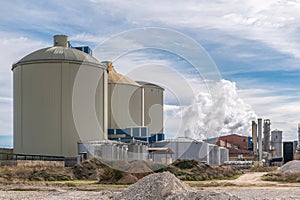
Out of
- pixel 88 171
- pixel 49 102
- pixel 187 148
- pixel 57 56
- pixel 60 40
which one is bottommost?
pixel 88 171

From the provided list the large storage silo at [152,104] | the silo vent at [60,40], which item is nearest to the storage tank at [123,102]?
the large storage silo at [152,104]

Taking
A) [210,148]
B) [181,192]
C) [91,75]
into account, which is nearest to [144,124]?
[210,148]

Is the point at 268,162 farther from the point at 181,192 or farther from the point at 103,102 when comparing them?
the point at 181,192

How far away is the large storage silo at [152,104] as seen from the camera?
77.3 meters

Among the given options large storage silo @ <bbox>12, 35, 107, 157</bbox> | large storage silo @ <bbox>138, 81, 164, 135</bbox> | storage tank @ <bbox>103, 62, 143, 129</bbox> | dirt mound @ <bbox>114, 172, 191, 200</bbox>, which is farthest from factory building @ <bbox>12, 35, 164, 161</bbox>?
dirt mound @ <bbox>114, 172, 191, 200</bbox>

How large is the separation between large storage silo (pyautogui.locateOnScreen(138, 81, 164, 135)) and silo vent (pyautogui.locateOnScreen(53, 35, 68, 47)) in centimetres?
1615

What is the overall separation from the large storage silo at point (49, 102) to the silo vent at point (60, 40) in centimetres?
430

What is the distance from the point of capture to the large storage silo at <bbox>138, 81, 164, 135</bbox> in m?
77.3

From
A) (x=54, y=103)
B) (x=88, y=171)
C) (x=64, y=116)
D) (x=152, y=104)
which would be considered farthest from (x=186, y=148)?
(x=88, y=171)

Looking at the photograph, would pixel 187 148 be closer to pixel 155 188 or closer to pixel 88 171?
pixel 88 171

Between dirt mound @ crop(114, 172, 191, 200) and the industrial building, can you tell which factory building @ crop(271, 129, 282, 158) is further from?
dirt mound @ crop(114, 172, 191, 200)

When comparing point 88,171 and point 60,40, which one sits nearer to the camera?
point 88,171

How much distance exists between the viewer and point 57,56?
197 feet

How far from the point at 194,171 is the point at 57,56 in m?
25.5
